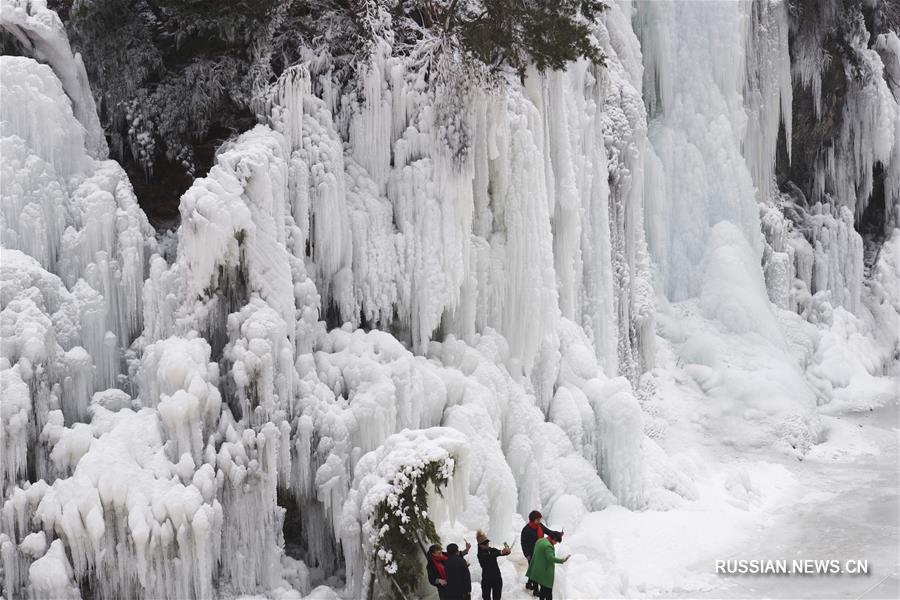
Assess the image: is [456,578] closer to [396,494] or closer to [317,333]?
[396,494]

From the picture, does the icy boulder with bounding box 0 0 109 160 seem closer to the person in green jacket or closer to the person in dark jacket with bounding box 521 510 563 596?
the person in dark jacket with bounding box 521 510 563 596

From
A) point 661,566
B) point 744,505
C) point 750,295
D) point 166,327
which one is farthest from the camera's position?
point 750,295

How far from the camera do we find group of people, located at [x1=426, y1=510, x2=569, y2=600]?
9.10 metres

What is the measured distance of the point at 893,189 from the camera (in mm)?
25250

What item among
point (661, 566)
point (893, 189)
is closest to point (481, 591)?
point (661, 566)

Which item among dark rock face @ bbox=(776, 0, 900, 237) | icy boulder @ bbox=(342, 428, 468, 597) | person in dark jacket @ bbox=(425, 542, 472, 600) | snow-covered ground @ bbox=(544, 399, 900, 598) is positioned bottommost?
snow-covered ground @ bbox=(544, 399, 900, 598)

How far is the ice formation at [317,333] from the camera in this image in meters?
9.30

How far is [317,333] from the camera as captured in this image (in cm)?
1127

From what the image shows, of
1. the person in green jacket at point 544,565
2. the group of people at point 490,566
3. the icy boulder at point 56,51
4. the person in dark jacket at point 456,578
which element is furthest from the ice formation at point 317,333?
the person in green jacket at point 544,565

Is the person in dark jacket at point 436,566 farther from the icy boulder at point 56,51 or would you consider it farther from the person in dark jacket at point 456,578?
the icy boulder at point 56,51

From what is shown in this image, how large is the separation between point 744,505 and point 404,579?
268 inches

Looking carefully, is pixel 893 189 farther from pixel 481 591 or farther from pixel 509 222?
pixel 481 591

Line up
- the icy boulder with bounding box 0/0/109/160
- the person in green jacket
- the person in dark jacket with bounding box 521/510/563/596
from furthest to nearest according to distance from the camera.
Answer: the icy boulder with bounding box 0/0/109/160 → the person in dark jacket with bounding box 521/510/563/596 → the person in green jacket

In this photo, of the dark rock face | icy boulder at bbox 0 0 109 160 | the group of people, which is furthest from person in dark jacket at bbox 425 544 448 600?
the dark rock face
